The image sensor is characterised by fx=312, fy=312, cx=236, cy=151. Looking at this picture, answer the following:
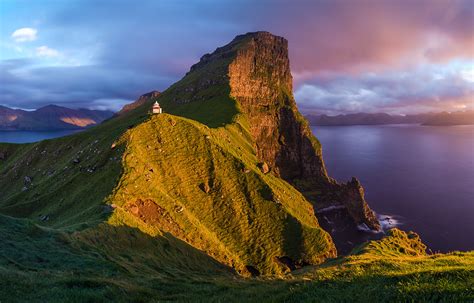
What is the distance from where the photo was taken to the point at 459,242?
12288 centimetres

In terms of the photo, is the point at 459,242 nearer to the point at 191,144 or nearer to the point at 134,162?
the point at 191,144

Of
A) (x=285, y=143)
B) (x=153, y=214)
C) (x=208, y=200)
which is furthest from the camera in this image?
(x=285, y=143)

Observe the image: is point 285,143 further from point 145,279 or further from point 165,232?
point 145,279

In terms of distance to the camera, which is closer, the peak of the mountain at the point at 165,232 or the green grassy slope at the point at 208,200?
the peak of the mountain at the point at 165,232

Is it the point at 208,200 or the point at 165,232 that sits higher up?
the point at 208,200

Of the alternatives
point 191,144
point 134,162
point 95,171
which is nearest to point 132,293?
point 134,162

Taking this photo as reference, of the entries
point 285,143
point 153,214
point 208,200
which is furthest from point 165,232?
point 285,143

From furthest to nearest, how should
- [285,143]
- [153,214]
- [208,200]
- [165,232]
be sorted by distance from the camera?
[285,143]
[208,200]
[153,214]
[165,232]

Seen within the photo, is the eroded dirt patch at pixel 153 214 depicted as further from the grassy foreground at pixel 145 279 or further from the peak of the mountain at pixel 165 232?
the grassy foreground at pixel 145 279

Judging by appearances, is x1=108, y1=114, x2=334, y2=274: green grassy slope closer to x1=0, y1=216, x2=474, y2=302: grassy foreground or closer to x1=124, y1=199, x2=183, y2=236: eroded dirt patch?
x1=124, y1=199, x2=183, y2=236: eroded dirt patch

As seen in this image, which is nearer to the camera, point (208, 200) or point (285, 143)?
point (208, 200)

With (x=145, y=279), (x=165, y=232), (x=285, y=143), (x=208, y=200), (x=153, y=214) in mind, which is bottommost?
(x=165, y=232)

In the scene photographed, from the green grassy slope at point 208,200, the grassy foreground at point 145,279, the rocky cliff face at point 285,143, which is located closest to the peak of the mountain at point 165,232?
the grassy foreground at point 145,279

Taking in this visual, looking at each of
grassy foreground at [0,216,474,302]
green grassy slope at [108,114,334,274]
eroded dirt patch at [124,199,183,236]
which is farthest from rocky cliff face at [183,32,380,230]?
grassy foreground at [0,216,474,302]
